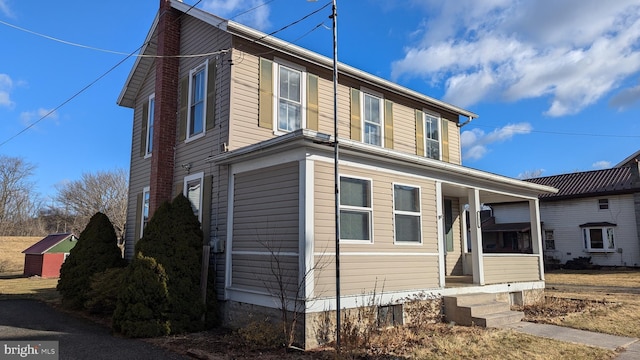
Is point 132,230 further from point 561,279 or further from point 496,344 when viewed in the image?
point 561,279

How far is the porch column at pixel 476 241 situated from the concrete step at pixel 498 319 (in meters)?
1.20

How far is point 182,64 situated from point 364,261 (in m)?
7.60

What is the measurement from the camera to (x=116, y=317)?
8.23 meters

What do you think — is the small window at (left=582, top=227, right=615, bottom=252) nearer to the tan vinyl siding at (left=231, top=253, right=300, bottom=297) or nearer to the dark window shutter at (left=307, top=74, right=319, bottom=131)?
the dark window shutter at (left=307, top=74, right=319, bottom=131)

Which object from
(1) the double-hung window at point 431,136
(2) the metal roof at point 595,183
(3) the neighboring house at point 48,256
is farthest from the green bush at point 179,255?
(2) the metal roof at point 595,183

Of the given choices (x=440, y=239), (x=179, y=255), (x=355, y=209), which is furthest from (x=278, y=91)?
(x=440, y=239)

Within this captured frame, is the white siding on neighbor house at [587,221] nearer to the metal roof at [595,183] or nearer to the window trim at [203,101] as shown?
the metal roof at [595,183]

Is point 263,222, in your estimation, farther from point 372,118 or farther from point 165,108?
point 372,118

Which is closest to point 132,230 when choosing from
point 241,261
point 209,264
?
point 209,264

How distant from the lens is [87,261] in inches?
450

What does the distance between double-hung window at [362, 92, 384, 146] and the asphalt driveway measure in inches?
311

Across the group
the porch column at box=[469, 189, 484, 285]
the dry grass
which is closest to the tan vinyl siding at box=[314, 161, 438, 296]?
the porch column at box=[469, 189, 484, 285]

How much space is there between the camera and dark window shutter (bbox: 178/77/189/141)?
1138 centimetres

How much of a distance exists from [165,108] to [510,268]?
34.1 feet
